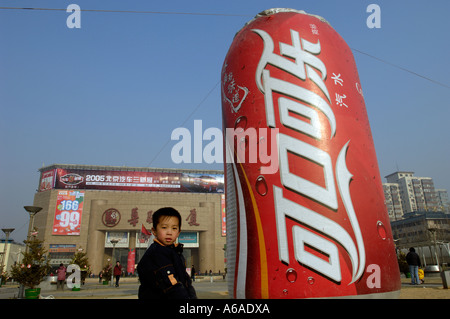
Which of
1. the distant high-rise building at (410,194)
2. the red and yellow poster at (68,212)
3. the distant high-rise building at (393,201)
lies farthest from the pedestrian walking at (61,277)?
the distant high-rise building at (410,194)

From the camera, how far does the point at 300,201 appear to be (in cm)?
570

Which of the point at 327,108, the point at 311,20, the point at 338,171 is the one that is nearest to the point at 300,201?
the point at 338,171

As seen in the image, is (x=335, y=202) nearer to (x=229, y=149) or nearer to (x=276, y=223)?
(x=276, y=223)

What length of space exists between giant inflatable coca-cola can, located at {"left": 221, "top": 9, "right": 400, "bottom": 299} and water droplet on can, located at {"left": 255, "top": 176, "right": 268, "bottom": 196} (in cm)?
2

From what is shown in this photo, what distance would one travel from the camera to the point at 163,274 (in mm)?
2447

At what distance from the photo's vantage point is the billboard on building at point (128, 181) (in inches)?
2201

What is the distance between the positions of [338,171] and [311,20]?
11.9 ft

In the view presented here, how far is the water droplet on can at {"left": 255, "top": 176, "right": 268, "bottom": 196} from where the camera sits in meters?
6.05

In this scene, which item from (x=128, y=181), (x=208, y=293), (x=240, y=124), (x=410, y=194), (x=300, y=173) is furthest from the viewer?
(x=410, y=194)

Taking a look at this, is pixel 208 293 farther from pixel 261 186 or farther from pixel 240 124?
pixel 240 124

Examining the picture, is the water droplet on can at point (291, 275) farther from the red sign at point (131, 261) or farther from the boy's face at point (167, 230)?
the red sign at point (131, 261)

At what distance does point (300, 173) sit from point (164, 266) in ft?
12.7

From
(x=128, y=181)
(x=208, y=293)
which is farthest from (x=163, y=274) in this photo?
(x=128, y=181)
